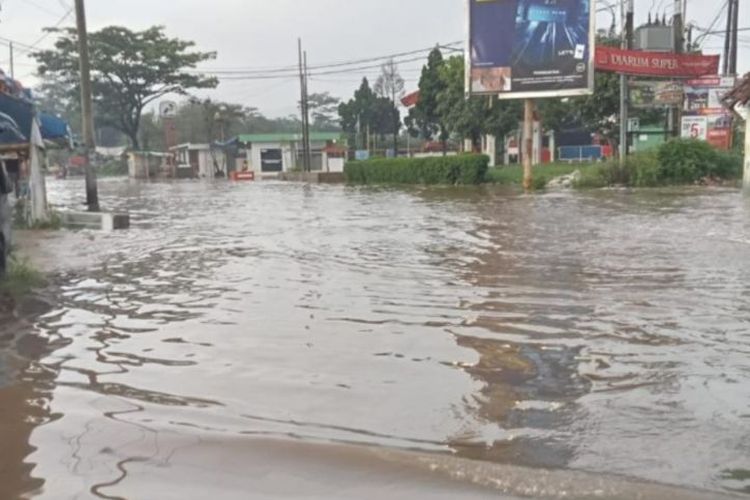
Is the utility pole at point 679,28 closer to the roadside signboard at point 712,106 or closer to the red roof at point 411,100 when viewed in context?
the roadside signboard at point 712,106

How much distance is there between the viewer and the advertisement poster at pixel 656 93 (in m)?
33.0

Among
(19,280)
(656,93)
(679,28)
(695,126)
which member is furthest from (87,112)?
(679,28)

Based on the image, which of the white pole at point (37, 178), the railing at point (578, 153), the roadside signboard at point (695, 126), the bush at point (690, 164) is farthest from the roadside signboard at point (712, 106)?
the white pole at point (37, 178)

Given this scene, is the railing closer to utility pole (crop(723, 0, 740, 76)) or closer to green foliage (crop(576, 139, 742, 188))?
utility pole (crop(723, 0, 740, 76))

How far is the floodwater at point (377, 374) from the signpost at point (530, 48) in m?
18.6

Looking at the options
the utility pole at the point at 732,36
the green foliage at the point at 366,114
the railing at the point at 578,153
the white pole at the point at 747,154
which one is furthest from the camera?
the green foliage at the point at 366,114

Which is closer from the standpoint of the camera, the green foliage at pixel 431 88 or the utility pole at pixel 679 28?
the utility pole at pixel 679 28

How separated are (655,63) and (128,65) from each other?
45.8 meters

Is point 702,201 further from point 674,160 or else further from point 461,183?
point 461,183

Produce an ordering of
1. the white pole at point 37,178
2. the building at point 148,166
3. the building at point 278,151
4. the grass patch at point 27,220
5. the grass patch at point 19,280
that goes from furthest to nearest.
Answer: the building at point 148,166 → the building at point 278,151 → the grass patch at point 27,220 → the white pole at point 37,178 → the grass patch at point 19,280

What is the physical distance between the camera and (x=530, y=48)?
2944 cm

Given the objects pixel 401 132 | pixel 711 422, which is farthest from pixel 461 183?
pixel 401 132

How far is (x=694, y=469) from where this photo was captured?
12.3ft

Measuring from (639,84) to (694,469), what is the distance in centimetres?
3189
